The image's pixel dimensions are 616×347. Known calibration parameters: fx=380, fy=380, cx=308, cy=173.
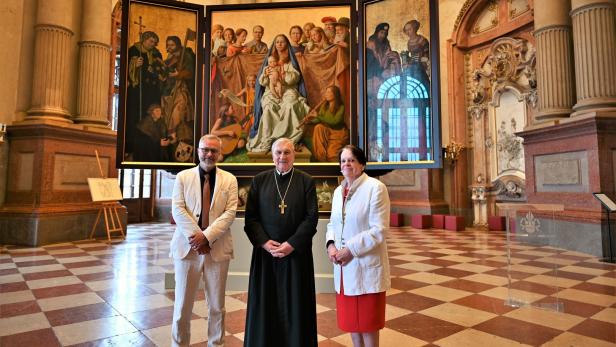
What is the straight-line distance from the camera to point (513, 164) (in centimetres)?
1163

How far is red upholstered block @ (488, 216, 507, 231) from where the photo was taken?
35.2 feet

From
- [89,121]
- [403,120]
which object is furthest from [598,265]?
[89,121]

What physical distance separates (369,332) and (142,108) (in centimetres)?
392

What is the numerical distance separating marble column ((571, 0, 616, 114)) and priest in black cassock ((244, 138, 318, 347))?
277 inches

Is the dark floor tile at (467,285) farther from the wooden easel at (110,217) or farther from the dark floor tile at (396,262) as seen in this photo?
the wooden easel at (110,217)

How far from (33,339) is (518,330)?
391 cm

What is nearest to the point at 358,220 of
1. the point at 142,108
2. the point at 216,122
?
the point at 216,122

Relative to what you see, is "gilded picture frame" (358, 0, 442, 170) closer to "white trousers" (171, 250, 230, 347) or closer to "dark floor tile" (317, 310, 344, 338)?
"dark floor tile" (317, 310, 344, 338)

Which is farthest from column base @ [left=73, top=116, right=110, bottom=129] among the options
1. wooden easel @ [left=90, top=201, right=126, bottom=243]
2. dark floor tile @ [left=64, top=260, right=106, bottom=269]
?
dark floor tile @ [left=64, top=260, right=106, bottom=269]

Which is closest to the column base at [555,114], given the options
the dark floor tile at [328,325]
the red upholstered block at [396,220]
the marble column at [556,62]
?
the marble column at [556,62]

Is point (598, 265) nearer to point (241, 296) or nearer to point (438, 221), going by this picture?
point (241, 296)

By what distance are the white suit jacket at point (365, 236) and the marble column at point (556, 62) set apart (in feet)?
24.6

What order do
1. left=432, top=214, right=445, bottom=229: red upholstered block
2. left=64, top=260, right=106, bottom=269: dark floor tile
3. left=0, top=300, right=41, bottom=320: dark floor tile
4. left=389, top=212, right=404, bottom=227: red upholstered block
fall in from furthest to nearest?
left=389, top=212, right=404, bottom=227: red upholstered block
left=432, top=214, right=445, bottom=229: red upholstered block
left=64, top=260, right=106, bottom=269: dark floor tile
left=0, top=300, right=41, bottom=320: dark floor tile

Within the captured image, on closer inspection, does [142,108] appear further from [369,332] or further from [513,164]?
[513,164]
